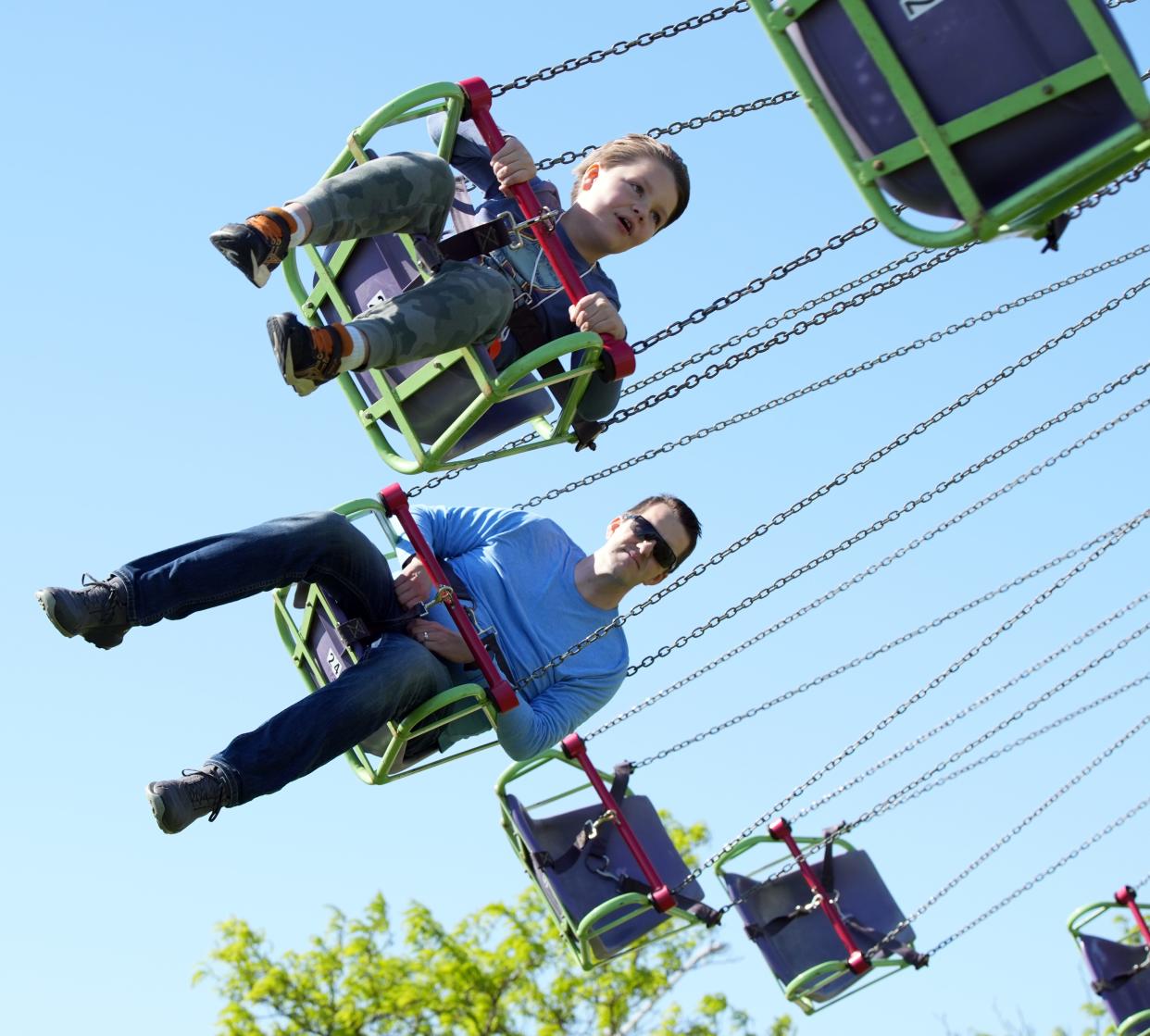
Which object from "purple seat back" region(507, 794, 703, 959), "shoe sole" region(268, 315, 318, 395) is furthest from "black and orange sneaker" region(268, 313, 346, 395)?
"purple seat back" region(507, 794, 703, 959)

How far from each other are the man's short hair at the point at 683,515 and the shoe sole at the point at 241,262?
2.06 m

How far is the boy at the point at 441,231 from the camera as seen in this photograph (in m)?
5.83

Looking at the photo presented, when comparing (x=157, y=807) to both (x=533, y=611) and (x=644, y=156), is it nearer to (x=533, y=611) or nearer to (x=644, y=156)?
(x=533, y=611)

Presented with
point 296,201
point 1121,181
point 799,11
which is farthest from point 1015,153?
point 296,201

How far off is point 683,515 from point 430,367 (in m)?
1.31

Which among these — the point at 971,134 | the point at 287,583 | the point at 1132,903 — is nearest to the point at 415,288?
the point at 287,583

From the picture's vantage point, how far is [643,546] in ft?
23.8

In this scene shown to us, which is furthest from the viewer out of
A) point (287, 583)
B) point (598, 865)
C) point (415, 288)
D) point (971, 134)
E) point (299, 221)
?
point (598, 865)

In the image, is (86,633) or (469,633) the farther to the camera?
(469,633)

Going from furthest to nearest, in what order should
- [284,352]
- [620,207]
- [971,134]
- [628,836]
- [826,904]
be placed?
[826,904] < [628,836] < [620,207] < [284,352] < [971,134]

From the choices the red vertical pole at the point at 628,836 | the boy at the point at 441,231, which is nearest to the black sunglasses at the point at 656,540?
the boy at the point at 441,231

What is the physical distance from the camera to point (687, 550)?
24.4 feet

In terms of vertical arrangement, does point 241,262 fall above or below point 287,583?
above

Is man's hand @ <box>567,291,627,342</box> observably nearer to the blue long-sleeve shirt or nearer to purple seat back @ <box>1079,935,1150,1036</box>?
the blue long-sleeve shirt
